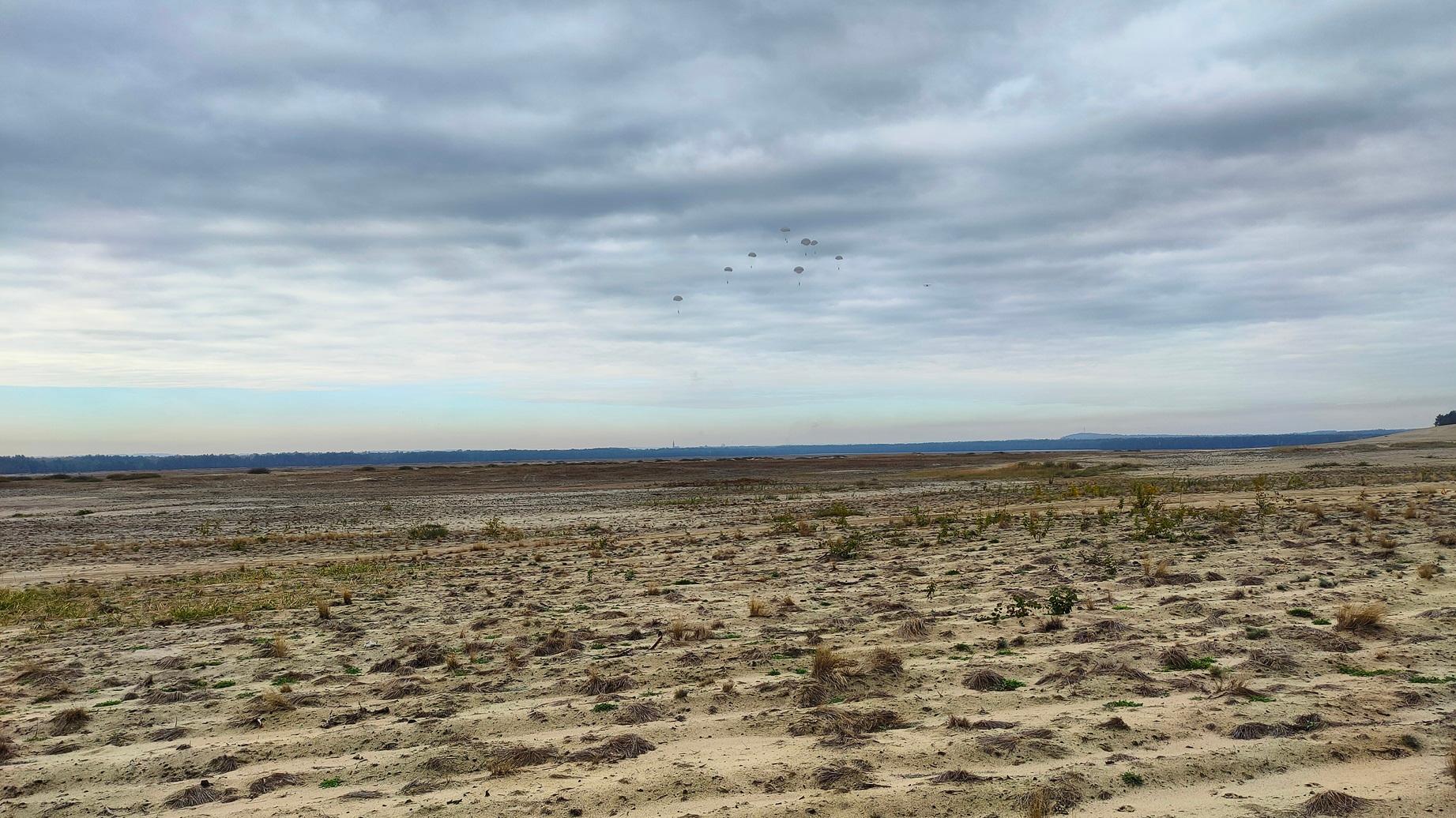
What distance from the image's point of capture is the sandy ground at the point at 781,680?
6.57m

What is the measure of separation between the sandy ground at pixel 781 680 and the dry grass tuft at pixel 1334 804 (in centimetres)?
2

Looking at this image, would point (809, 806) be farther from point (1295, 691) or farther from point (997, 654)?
point (1295, 691)

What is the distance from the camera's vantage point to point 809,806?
6.20 m

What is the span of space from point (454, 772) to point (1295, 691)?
8027 mm

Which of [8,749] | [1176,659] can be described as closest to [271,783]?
[8,749]

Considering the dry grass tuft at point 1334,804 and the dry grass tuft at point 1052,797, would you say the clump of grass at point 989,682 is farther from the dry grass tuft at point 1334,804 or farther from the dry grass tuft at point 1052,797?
the dry grass tuft at point 1334,804

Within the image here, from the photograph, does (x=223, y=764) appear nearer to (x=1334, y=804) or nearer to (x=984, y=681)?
(x=984, y=681)

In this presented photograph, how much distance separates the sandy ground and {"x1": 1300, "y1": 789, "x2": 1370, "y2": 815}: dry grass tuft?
0.02 meters

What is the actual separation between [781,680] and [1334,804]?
5044 millimetres

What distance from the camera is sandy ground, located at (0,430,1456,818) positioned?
657 centimetres

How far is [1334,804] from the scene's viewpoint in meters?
5.84

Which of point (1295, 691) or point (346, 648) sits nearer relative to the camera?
point (1295, 691)

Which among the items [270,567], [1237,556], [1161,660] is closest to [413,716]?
[1161,660]

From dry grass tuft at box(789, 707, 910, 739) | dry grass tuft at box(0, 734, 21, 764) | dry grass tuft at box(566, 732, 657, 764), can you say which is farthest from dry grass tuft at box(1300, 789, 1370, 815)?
dry grass tuft at box(0, 734, 21, 764)
